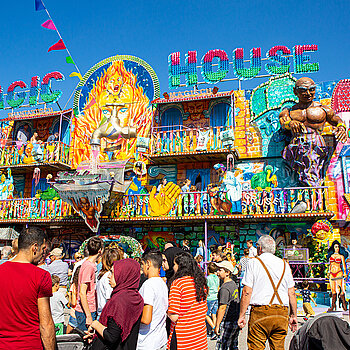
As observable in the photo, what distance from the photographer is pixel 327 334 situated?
3.43 m

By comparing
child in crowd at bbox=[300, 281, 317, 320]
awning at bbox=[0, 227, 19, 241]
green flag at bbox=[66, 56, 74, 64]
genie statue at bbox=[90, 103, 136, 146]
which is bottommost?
child in crowd at bbox=[300, 281, 317, 320]

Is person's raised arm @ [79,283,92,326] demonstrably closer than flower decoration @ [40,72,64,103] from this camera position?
Yes

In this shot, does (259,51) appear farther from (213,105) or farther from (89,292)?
(89,292)

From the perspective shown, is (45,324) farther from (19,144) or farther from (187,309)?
(19,144)

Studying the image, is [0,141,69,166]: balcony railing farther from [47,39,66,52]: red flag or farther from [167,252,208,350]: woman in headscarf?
[167,252,208,350]: woman in headscarf

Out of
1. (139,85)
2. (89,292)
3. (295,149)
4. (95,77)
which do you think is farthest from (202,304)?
(95,77)

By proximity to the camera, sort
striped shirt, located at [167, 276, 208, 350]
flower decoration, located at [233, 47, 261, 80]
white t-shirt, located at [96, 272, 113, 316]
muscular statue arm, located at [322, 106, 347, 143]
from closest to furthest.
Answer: striped shirt, located at [167, 276, 208, 350] < white t-shirt, located at [96, 272, 113, 316] < muscular statue arm, located at [322, 106, 347, 143] < flower decoration, located at [233, 47, 261, 80]

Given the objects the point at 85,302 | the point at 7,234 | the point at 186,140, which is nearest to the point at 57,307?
the point at 85,302

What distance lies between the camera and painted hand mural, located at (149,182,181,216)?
53.4 ft

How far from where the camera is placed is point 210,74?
18344 mm

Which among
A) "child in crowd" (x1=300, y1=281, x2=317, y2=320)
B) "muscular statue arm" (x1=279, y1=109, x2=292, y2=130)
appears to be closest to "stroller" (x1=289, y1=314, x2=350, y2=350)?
"child in crowd" (x1=300, y1=281, x2=317, y2=320)

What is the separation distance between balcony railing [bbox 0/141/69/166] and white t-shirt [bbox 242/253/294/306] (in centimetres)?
1554

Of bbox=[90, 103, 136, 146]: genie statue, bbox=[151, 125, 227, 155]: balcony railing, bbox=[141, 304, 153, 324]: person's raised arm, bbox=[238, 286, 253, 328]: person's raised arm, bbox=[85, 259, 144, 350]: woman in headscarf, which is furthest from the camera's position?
bbox=[90, 103, 136, 146]: genie statue

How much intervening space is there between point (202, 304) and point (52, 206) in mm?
14604
